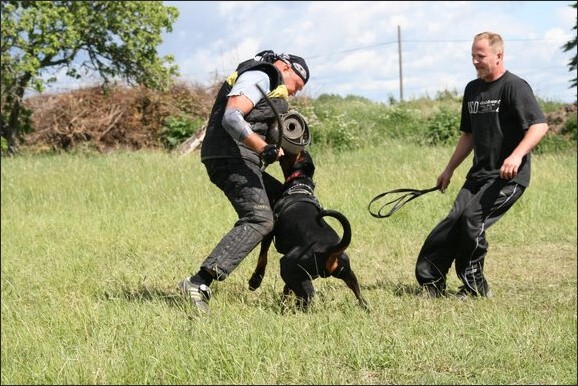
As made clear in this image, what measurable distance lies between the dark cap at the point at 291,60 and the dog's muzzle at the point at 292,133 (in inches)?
12.1

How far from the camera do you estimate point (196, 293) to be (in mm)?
5117

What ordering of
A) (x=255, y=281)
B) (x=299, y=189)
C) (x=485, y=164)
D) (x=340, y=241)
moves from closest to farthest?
(x=340, y=241) → (x=299, y=189) → (x=255, y=281) → (x=485, y=164)

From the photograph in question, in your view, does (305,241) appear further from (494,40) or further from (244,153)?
(494,40)

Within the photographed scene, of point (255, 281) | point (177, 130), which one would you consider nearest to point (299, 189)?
point (255, 281)

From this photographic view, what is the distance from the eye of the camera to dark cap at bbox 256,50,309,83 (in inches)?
208

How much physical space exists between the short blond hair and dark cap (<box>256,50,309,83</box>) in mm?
1344

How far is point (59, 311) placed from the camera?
5098mm

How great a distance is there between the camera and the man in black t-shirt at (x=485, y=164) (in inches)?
221

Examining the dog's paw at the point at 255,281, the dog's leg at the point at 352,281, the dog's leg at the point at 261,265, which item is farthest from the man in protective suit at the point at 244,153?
the dog's leg at the point at 352,281

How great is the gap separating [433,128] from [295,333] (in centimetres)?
1591

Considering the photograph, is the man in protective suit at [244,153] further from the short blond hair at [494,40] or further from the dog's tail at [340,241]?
the short blond hair at [494,40]

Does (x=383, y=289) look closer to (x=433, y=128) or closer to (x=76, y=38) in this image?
(x=433, y=128)

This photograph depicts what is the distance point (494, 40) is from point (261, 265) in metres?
2.36

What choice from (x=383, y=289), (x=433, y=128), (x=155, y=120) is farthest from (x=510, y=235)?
(x=155, y=120)
